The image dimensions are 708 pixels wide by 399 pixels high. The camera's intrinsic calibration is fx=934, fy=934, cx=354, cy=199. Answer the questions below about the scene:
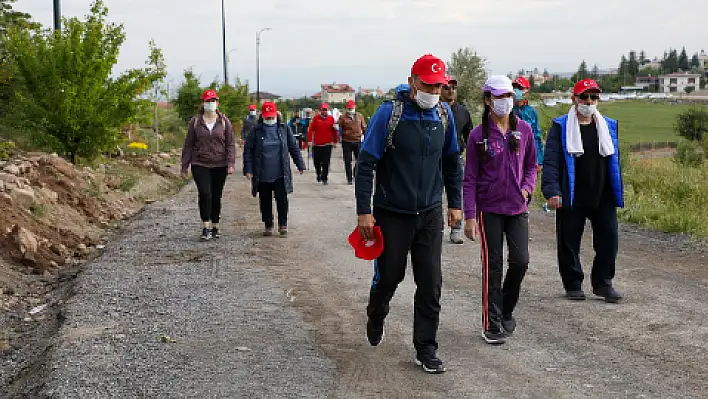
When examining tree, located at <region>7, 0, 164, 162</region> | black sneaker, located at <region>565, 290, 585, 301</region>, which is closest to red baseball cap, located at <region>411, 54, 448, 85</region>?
black sneaker, located at <region>565, 290, 585, 301</region>

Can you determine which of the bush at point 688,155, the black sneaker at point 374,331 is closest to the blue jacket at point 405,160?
the black sneaker at point 374,331

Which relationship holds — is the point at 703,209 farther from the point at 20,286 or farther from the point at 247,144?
the point at 20,286

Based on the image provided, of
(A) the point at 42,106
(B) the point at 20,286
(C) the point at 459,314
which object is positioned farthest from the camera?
(A) the point at 42,106

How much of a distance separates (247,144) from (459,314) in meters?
5.62

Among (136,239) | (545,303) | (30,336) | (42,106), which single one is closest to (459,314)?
(545,303)

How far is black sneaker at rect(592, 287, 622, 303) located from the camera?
27.5 ft

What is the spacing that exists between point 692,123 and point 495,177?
2791 inches

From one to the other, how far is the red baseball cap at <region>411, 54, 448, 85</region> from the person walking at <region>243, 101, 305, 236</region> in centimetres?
666

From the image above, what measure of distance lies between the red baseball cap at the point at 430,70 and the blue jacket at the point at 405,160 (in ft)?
0.78

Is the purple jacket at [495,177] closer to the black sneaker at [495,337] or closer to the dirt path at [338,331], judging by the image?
the black sneaker at [495,337]

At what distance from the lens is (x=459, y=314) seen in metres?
8.05

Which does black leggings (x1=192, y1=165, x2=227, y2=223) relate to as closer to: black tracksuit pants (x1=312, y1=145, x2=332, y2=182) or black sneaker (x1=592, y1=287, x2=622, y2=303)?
black sneaker (x1=592, y1=287, x2=622, y2=303)

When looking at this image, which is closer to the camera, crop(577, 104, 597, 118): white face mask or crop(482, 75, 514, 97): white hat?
crop(482, 75, 514, 97): white hat

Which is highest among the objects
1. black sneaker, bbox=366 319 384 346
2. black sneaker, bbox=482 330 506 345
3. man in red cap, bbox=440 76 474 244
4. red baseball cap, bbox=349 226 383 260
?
man in red cap, bbox=440 76 474 244
